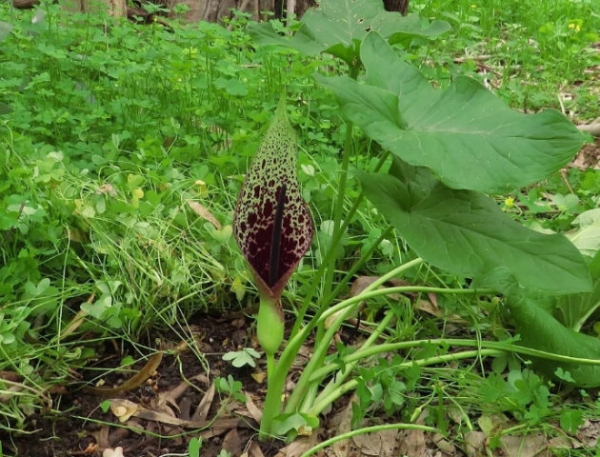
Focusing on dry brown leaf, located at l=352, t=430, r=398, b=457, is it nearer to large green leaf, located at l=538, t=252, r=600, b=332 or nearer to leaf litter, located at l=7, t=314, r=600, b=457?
leaf litter, located at l=7, t=314, r=600, b=457

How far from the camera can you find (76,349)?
1.50 metres

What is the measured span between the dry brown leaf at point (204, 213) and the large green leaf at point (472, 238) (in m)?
0.70

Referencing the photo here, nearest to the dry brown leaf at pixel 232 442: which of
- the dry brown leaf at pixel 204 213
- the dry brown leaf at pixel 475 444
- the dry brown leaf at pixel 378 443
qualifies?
the dry brown leaf at pixel 378 443

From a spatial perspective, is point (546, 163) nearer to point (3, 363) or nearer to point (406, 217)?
point (406, 217)

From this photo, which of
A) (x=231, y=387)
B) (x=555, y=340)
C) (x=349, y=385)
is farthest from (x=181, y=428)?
(x=555, y=340)

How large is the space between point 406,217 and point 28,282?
2.97ft

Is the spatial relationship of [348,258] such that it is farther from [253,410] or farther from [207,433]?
[207,433]

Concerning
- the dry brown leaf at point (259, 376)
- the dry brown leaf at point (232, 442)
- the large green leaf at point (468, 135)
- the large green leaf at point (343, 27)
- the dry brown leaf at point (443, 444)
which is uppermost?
the large green leaf at point (343, 27)

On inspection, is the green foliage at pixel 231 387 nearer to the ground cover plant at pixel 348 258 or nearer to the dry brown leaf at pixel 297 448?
the ground cover plant at pixel 348 258

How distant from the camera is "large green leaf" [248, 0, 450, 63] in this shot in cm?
137

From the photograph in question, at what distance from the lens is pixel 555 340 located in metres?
1.44

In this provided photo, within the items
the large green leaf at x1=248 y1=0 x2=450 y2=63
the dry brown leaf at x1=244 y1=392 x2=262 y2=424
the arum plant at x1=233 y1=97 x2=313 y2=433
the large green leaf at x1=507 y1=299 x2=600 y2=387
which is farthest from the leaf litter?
the large green leaf at x1=248 y1=0 x2=450 y2=63

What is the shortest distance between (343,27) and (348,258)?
0.71 metres

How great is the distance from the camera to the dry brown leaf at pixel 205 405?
1483mm
